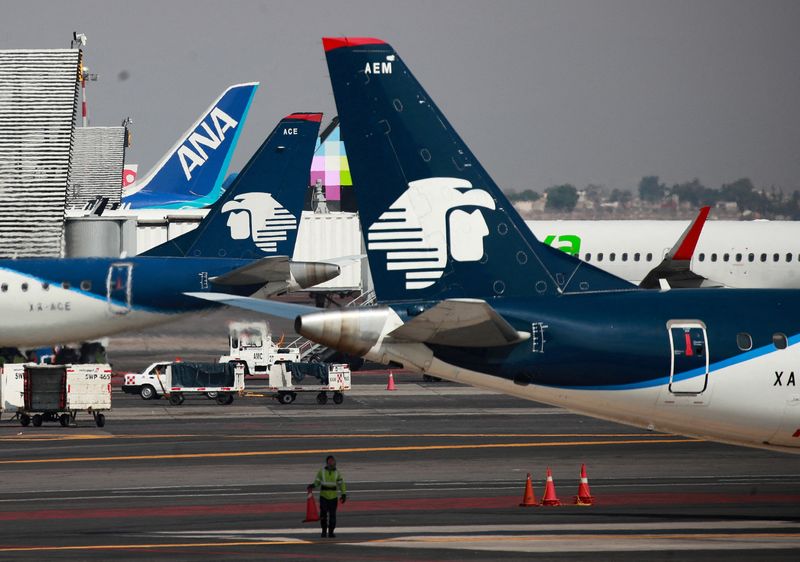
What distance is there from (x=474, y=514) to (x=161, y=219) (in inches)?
1853

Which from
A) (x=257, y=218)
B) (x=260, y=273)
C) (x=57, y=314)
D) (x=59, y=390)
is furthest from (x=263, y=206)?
(x=59, y=390)

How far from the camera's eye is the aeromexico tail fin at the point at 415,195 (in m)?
25.1

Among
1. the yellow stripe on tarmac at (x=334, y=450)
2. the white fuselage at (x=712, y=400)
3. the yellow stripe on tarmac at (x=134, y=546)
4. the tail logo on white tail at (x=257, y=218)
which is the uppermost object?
the tail logo on white tail at (x=257, y=218)

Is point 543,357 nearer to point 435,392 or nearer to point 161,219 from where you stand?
point 435,392

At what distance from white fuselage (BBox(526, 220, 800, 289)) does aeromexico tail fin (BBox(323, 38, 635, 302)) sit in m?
41.1

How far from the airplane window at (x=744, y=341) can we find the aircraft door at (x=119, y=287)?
3549 centimetres

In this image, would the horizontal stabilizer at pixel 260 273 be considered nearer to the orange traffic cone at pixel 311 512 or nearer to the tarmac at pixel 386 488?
the tarmac at pixel 386 488

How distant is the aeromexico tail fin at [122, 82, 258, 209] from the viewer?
105 metres

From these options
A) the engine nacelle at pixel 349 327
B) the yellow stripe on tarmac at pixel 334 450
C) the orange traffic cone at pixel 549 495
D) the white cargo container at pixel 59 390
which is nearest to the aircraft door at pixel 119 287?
the white cargo container at pixel 59 390

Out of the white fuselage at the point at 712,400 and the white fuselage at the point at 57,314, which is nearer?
the white fuselage at the point at 712,400

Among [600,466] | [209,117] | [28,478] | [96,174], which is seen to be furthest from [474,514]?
[96,174]

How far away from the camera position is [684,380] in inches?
998

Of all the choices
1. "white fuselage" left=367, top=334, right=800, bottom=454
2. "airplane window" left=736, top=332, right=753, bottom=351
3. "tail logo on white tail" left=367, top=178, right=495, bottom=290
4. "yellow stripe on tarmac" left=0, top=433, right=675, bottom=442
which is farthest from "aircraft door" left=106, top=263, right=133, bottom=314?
"airplane window" left=736, top=332, right=753, bottom=351

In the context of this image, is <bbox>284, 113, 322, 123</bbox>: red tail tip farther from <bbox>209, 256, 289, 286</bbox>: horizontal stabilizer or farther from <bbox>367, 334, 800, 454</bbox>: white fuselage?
<bbox>367, 334, 800, 454</bbox>: white fuselage
